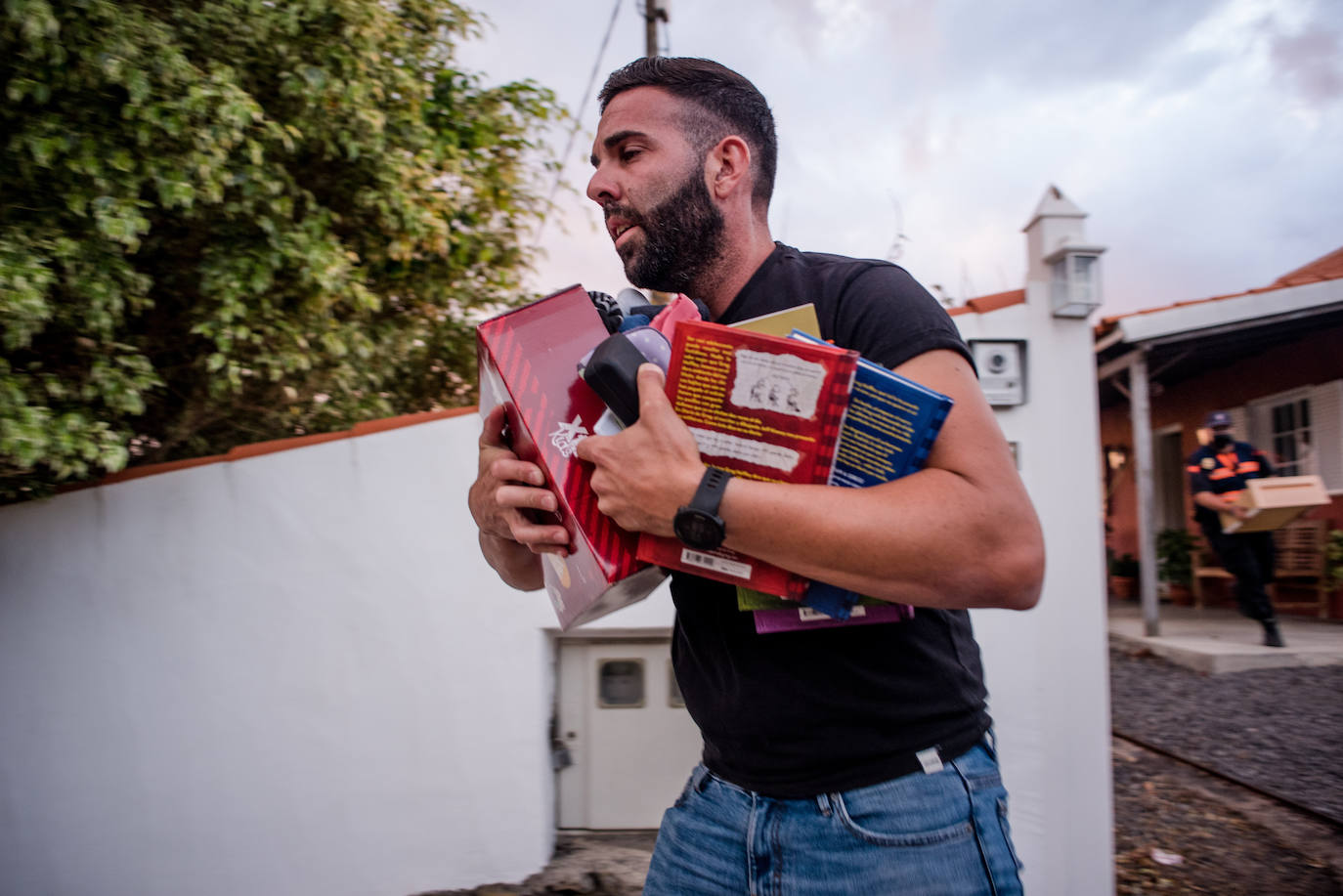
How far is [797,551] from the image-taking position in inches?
38.4

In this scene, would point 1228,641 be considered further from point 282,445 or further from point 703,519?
point 703,519

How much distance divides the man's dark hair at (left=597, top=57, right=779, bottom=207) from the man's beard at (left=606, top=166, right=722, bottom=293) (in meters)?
0.09

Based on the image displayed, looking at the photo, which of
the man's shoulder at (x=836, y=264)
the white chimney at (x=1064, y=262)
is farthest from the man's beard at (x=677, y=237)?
the white chimney at (x=1064, y=262)

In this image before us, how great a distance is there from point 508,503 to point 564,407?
0.54ft

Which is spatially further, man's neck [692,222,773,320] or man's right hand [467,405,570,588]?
man's neck [692,222,773,320]

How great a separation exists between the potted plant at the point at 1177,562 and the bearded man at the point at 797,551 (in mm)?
9871

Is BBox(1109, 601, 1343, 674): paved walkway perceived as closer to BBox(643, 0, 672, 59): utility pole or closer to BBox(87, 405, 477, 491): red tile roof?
BBox(87, 405, 477, 491): red tile roof

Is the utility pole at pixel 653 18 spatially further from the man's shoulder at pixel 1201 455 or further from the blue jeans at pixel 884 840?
the blue jeans at pixel 884 840

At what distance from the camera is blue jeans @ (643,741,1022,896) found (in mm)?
1138

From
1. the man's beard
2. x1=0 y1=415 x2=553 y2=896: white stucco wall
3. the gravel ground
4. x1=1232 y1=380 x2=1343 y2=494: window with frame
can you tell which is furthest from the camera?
x1=1232 y1=380 x2=1343 y2=494: window with frame

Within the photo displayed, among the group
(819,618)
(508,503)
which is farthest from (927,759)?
(508,503)

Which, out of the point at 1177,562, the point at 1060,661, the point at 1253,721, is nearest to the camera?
the point at 1060,661

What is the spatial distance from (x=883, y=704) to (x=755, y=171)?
93 centimetres

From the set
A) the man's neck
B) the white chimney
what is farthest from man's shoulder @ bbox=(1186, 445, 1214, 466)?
the man's neck
